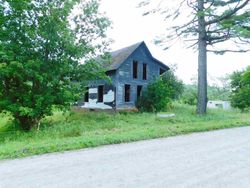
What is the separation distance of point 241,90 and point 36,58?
24.1 meters

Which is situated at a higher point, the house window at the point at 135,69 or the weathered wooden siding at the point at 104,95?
the house window at the point at 135,69

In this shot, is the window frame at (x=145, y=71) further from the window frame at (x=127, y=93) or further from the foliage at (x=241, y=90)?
the foliage at (x=241, y=90)

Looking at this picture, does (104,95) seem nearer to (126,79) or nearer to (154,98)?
(126,79)

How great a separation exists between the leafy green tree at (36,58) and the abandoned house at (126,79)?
8636 mm

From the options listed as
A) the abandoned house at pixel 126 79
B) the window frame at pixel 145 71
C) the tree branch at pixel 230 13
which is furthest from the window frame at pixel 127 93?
the tree branch at pixel 230 13

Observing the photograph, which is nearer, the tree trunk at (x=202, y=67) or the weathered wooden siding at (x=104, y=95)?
the tree trunk at (x=202, y=67)

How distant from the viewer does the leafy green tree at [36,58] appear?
13.0 meters

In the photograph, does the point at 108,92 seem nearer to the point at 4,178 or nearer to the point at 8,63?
the point at 8,63

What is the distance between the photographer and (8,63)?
43.0 feet

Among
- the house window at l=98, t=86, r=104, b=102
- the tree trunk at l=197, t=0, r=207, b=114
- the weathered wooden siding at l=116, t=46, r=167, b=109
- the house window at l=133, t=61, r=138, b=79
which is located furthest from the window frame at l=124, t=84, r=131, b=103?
the tree trunk at l=197, t=0, r=207, b=114

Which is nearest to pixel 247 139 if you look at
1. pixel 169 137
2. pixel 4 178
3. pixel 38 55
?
pixel 169 137

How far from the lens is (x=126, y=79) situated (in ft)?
79.3

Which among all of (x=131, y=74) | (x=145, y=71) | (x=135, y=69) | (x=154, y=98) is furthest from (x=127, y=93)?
(x=145, y=71)

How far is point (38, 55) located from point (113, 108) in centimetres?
1086
